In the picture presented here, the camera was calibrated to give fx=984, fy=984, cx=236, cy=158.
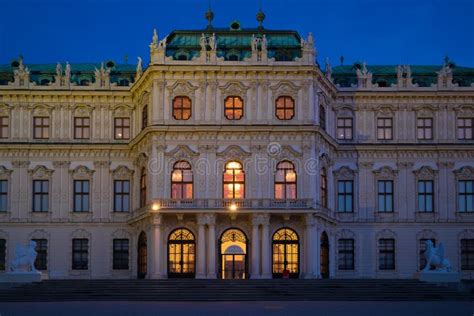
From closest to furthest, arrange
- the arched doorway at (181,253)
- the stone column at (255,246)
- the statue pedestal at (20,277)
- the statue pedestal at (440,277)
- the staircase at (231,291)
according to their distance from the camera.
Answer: the staircase at (231,291)
the statue pedestal at (20,277)
the statue pedestal at (440,277)
the stone column at (255,246)
the arched doorway at (181,253)

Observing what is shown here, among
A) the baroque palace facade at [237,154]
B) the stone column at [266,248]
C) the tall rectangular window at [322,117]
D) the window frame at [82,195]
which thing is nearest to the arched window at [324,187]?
the baroque palace facade at [237,154]

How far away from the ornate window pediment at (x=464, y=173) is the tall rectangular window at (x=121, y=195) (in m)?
23.0

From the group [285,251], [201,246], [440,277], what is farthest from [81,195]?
[440,277]

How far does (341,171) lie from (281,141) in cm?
802

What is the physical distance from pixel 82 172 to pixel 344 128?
1868 cm

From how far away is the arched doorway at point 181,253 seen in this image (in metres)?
61.8

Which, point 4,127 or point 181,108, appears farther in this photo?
point 4,127

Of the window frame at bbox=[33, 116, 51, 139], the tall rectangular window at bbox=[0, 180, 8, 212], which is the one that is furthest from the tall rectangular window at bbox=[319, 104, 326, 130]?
the tall rectangular window at bbox=[0, 180, 8, 212]

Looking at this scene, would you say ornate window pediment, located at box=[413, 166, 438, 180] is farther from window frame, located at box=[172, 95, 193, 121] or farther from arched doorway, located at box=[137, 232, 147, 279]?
arched doorway, located at box=[137, 232, 147, 279]

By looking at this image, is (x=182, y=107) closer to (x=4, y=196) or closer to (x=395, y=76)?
(x=4, y=196)

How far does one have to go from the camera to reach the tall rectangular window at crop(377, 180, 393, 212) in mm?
69125

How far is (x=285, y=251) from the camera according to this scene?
204 feet

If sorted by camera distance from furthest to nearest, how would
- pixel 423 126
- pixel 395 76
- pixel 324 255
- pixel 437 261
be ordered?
pixel 395 76 → pixel 423 126 → pixel 324 255 → pixel 437 261

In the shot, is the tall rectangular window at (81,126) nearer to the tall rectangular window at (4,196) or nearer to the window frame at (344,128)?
the tall rectangular window at (4,196)
